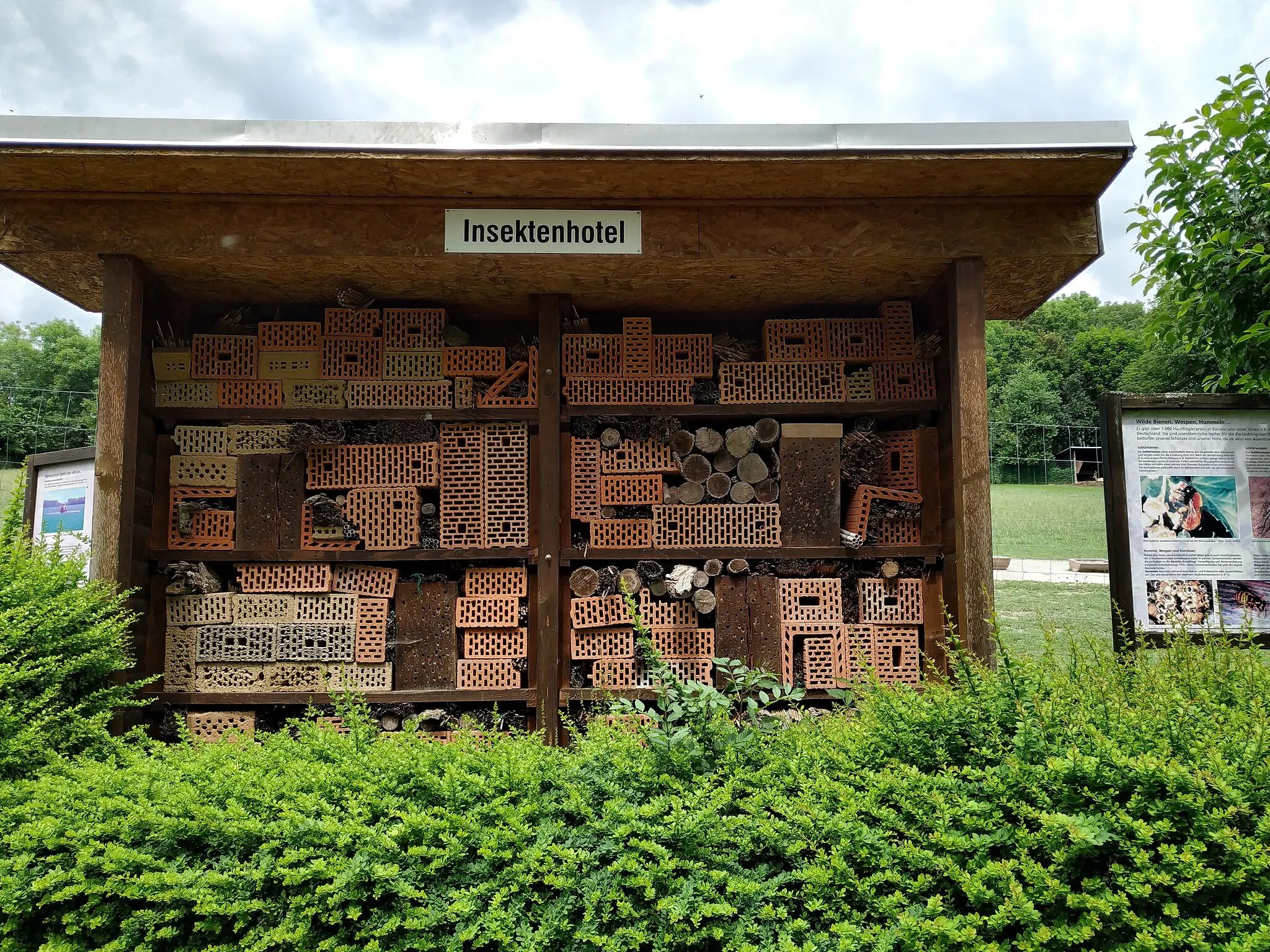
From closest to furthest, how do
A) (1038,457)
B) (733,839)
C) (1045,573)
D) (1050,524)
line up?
(733,839), (1045,573), (1050,524), (1038,457)

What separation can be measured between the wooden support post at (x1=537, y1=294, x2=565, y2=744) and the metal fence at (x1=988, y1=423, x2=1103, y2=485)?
22117mm

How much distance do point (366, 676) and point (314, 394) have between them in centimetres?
166

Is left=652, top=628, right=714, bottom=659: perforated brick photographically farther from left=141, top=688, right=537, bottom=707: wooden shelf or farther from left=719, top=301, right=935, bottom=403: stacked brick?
left=719, top=301, right=935, bottom=403: stacked brick

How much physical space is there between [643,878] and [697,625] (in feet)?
7.59

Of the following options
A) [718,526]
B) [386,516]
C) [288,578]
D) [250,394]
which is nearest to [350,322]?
[250,394]

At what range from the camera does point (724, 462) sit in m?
4.75

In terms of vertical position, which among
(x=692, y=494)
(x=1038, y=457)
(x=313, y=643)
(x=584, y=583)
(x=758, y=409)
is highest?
(x=1038, y=457)

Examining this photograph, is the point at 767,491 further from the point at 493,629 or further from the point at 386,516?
the point at 386,516

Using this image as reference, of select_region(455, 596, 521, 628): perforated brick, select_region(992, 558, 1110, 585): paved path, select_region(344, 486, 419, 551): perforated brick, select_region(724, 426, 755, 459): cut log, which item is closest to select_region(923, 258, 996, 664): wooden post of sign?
select_region(724, 426, 755, 459): cut log

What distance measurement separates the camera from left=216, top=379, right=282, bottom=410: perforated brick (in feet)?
15.3

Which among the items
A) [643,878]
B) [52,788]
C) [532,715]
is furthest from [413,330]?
[643,878]

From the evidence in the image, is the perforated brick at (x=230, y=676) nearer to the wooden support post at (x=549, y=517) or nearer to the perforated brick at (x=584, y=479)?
the wooden support post at (x=549, y=517)

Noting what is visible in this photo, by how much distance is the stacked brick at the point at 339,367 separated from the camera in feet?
15.3

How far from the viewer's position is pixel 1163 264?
4.48 meters
